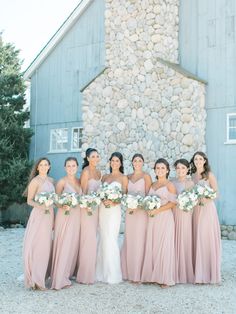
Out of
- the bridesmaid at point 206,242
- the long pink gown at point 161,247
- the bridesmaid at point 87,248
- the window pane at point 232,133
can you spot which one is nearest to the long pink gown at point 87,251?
the bridesmaid at point 87,248

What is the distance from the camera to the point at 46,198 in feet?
24.8

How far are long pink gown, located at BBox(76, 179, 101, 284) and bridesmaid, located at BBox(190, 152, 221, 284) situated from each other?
67.4 inches

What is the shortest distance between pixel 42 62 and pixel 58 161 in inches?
161

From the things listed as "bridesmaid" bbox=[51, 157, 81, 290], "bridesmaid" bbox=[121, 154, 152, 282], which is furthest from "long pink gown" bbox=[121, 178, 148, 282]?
"bridesmaid" bbox=[51, 157, 81, 290]

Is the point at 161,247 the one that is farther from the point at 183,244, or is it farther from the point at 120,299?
the point at 120,299

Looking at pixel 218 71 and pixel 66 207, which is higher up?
pixel 218 71

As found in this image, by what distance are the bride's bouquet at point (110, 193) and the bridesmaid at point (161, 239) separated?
574 mm

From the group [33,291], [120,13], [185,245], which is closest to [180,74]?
[120,13]

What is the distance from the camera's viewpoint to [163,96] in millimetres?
15648

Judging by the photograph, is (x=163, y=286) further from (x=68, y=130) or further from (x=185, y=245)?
(x=68, y=130)

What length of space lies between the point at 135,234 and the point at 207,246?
4.03 feet

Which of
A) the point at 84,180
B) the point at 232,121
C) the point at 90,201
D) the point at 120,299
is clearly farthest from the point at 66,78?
the point at 120,299

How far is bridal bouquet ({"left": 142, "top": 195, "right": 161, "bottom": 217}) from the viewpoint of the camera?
307 inches

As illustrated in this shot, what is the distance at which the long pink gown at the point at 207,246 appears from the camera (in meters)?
8.20
